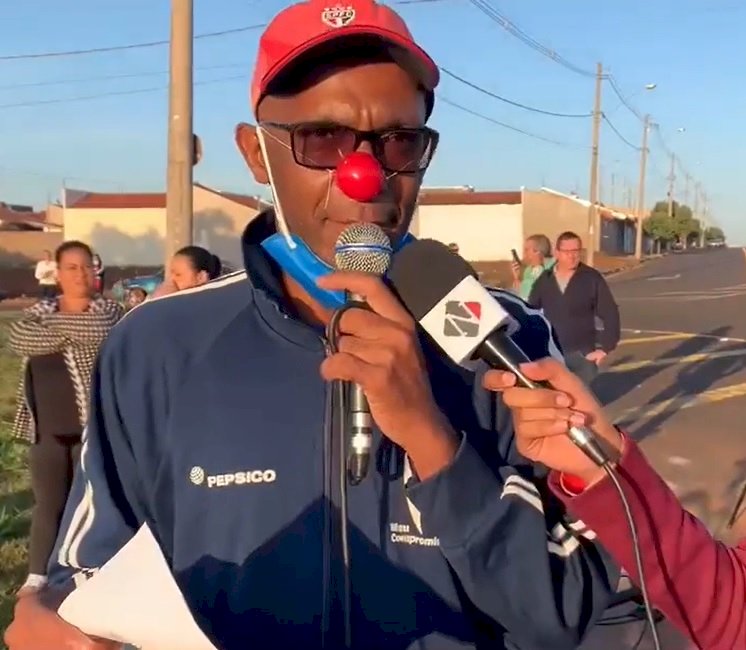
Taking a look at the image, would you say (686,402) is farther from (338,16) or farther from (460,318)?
(460,318)

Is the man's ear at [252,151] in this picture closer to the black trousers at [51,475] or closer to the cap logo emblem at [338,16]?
the cap logo emblem at [338,16]

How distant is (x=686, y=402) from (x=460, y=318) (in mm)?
11424

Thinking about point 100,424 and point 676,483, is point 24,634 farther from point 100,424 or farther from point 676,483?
point 676,483

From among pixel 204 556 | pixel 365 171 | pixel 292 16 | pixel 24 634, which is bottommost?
pixel 24 634

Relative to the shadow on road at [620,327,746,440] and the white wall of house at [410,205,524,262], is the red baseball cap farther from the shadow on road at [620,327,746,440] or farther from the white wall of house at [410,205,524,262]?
the white wall of house at [410,205,524,262]

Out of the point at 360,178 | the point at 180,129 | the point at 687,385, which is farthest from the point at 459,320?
the point at 687,385

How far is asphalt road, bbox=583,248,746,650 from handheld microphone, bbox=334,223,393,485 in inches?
32.3

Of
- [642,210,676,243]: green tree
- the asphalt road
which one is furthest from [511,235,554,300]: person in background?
[642,210,676,243]: green tree

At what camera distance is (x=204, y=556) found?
69.3 inches

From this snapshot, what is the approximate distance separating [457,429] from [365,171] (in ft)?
1.52

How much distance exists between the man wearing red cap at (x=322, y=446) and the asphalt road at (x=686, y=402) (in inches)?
24.3

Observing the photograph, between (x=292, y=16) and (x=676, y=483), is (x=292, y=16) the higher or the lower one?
the higher one

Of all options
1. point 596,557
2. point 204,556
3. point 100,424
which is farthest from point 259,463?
point 596,557

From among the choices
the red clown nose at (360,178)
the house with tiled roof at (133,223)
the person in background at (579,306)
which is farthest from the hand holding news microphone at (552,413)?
the house with tiled roof at (133,223)
